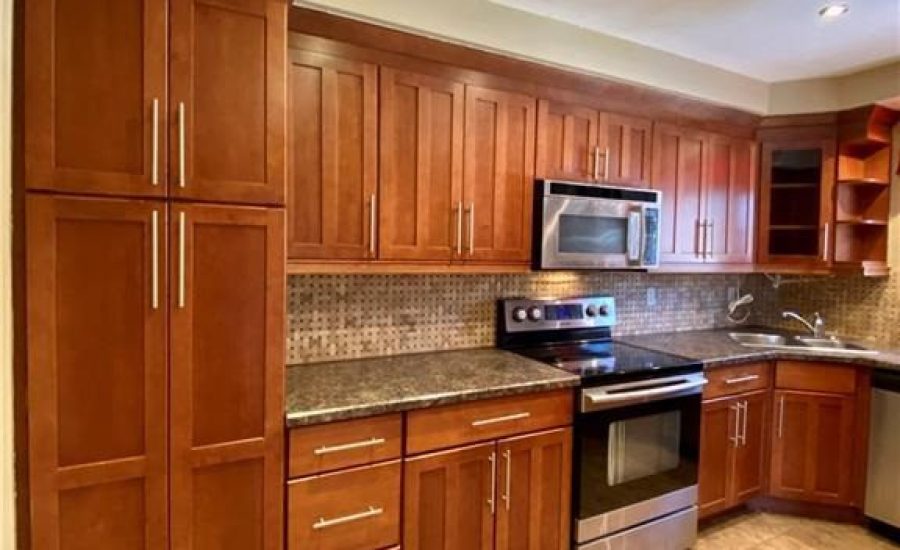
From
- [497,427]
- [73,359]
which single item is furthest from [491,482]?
[73,359]

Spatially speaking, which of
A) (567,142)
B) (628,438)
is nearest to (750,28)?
(567,142)

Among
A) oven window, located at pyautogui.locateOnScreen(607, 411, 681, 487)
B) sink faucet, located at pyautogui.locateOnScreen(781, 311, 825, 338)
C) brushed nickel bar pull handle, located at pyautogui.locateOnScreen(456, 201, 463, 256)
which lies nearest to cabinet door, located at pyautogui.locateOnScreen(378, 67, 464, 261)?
brushed nickel bar pull handle, located at pyautogui.locateOnScreen(456, 201, 463, 256)

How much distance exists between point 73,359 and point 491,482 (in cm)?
148

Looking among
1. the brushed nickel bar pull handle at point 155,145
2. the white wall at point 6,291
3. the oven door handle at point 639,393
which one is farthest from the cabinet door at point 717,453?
the white wall at point 6,291

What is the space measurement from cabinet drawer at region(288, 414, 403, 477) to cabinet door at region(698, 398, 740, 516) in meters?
1.73

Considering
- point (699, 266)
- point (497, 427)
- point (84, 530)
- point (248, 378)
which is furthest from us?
point (699, 266)

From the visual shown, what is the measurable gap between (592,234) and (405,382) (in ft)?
4.09

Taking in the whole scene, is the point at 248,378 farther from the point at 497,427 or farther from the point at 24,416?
the point at 497,427

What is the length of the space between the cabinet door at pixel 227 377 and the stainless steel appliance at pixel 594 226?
134 centimetres

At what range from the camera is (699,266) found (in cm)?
318

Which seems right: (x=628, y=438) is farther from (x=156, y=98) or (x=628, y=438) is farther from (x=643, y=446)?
(x=156, y=98)

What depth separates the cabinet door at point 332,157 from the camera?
2.00m

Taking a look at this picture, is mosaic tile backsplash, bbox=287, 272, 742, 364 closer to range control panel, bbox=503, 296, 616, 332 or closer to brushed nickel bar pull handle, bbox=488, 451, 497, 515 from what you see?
range control panel, bbox=503, 296, 616, 332

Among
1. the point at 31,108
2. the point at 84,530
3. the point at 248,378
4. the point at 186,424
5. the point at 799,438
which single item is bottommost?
the point at 799,438
